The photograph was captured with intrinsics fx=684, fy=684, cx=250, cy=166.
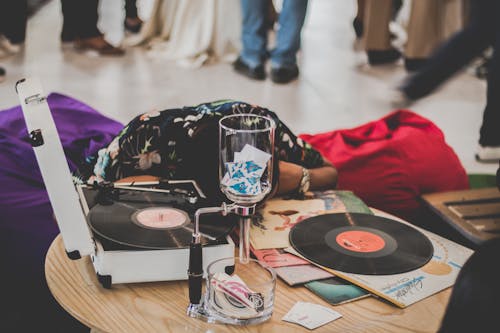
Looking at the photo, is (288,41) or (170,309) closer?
(170,309)

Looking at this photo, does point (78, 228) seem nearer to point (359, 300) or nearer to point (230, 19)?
point (359, 300)

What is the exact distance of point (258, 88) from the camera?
156 inches

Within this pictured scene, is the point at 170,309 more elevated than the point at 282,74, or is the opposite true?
the point at 170,309

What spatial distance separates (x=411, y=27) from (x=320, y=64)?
0.65 meters

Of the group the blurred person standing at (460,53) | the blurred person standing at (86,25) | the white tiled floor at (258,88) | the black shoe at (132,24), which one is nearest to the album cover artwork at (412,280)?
the blurred person standing at (460,53)

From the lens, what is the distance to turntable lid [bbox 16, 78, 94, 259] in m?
0.97

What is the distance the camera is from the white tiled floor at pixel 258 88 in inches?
138

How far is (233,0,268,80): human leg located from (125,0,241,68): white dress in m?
0.33

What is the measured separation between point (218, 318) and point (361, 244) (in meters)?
0.34

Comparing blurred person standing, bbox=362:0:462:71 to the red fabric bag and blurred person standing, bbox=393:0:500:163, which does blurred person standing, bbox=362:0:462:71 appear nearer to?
the red fabric bag

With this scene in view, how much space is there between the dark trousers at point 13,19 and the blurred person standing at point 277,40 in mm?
1422

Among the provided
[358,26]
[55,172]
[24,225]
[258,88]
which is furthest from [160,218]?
[358,26]

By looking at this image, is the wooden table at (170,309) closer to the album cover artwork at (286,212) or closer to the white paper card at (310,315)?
the white paper card at (310,315)

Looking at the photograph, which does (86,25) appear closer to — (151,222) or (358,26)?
(358,26)
